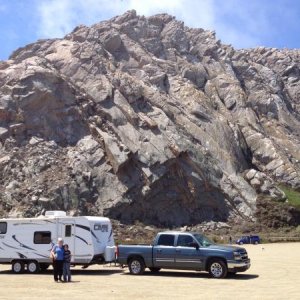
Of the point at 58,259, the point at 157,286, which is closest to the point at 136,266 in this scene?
the point at 58,259

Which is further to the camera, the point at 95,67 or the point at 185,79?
the point at 185,79

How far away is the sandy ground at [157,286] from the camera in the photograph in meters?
17.0

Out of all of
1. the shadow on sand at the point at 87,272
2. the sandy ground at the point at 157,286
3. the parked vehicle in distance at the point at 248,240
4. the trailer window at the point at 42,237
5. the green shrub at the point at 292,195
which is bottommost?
the sandy ground at the point at 157,286

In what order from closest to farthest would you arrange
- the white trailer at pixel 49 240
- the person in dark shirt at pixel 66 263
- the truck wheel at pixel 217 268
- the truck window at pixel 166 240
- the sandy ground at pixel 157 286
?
the sandy ground at pixel 157 286
the person in dark shirt at pixel 66 263
the truck wheel at pixel 217 268
the truck window at pixel 166 240
the white trailer at pixel 49 240

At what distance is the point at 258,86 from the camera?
366 feet

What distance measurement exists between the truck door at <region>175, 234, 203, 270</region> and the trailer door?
5.66 meters

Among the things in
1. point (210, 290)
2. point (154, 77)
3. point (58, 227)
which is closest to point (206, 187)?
point (154, 77)

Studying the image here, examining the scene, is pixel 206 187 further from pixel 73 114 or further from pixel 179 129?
pixel 73 114

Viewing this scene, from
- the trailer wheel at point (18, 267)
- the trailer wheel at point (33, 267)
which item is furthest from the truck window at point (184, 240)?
the trailer wheel at point (18, 267)

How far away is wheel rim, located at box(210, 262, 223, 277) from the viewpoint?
22.7 m

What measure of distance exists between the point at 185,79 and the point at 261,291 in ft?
268

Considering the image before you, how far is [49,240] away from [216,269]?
9100mm

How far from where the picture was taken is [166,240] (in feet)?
80.9

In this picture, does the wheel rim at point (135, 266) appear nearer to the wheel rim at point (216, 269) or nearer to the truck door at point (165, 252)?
the truck door at point (165, 252)
